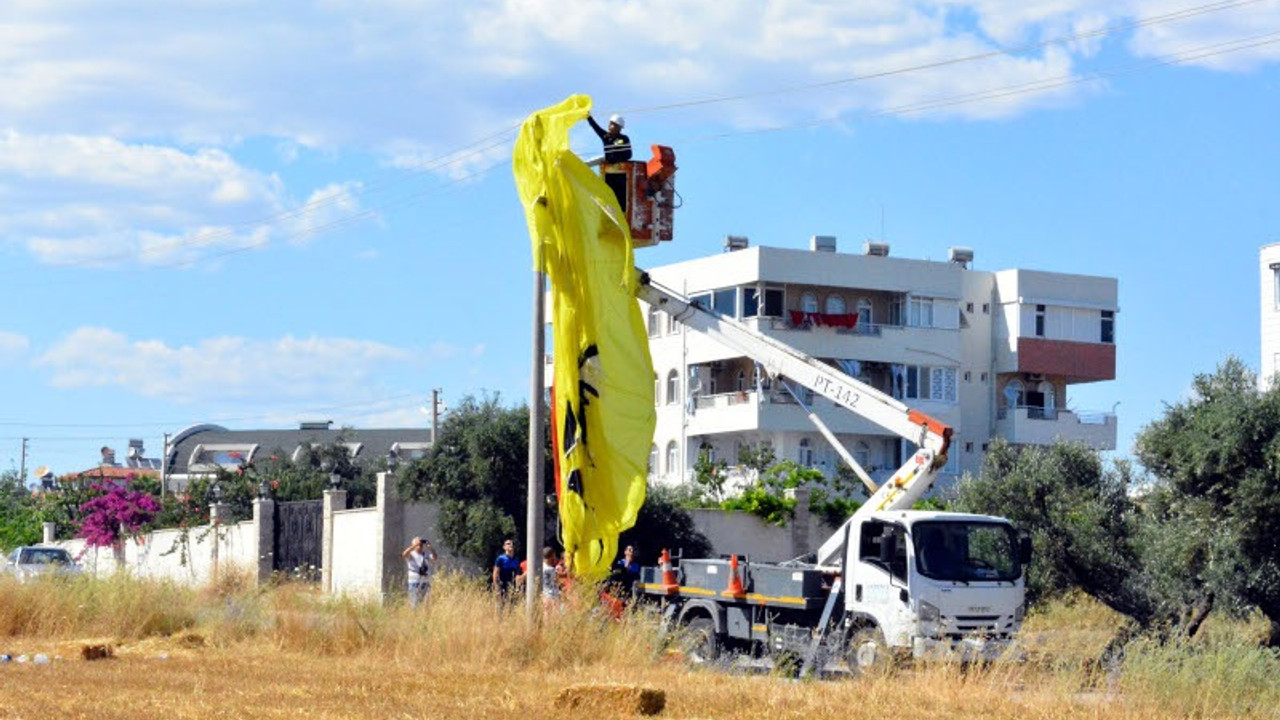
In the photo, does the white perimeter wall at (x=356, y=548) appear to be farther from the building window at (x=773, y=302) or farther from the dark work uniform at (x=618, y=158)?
the building window at (x=773, y=302)

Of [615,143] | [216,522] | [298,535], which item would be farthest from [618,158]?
[216,522]

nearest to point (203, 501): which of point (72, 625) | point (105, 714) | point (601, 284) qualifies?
point (72, 625)

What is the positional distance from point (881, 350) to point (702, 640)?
42.5m

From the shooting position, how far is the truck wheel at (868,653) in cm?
1972

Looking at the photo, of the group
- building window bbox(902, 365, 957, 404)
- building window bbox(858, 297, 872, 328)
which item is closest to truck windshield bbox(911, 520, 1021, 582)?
building window bbox(902, 365, 957, 404)

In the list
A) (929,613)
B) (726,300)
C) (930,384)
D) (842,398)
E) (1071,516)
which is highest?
(726,300)

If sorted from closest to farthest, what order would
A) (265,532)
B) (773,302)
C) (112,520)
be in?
(265,532) < (112,520) < (773,302)

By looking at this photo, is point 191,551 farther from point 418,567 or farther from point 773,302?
point 773,302

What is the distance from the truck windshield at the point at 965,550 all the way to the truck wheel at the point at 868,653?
1.02 m

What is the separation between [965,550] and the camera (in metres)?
21.4

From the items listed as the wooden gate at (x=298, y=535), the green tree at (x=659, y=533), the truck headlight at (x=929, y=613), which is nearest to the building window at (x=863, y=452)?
the wooden gate at (x=298, y=535)

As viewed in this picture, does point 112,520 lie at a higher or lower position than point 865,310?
lower

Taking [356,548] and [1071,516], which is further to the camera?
[356,548]

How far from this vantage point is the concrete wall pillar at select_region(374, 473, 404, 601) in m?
35.5
